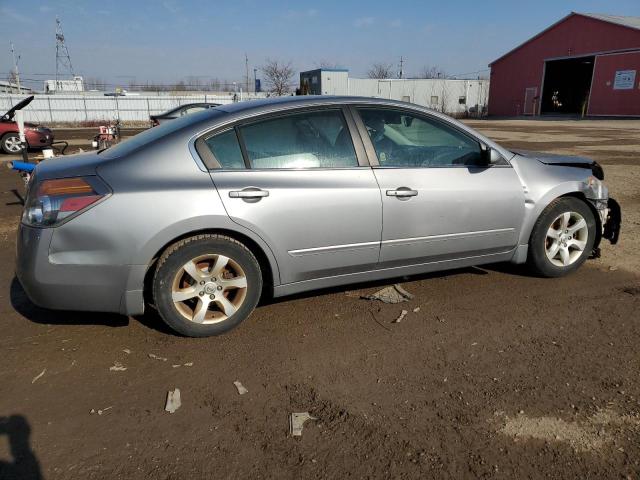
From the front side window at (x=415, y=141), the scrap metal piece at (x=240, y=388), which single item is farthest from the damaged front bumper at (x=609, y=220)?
the scrap metal piece at (x=240, y=388)

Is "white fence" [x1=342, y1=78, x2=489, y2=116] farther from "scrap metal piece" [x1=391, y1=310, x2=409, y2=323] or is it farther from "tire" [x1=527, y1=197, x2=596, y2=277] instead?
"scrap metal piece" [x1=391, y1=310, x2=409, y2=323]

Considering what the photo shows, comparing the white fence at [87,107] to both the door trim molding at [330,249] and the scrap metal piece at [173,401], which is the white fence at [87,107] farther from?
the scrap metal piece at [173,401]

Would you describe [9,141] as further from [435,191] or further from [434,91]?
[434,91]

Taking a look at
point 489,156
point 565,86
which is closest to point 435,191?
point 489,156

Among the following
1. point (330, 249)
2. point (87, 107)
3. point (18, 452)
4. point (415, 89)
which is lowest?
point (18, 452)

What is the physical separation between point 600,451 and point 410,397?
0.92 meters

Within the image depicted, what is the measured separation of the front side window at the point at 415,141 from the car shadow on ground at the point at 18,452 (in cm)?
280

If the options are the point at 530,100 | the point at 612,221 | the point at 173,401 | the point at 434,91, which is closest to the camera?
the point at 173,401

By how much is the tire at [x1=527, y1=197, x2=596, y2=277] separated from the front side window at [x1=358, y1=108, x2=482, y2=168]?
2.89ft

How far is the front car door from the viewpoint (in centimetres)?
367

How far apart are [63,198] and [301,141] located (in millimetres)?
1607

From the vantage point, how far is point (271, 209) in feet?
10.7

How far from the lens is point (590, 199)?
440 cm

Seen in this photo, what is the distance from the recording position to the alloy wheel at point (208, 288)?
3219 millimetres
